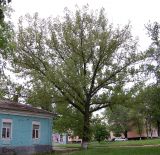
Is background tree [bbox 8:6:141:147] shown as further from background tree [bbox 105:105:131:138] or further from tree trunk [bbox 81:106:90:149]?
background tree [bbox 105:105:131:138]

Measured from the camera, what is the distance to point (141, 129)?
107 metres

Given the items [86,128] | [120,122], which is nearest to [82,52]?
[86,128]

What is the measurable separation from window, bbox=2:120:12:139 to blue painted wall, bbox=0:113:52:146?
35 centimetres

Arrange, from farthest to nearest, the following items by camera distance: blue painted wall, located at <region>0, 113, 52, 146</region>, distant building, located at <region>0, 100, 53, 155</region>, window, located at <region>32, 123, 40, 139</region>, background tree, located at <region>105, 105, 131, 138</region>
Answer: background tree, located at <region>105, 105, 131, 138</region> → window, located at <region>32, 123, 40, 139</region> → blue painted wall, located at <region>0, 113, 52, 146</region> → distant building, located at <region>0, 100, 53, 155</region>

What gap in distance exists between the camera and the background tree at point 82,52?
129 ft

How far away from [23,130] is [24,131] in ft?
0.52

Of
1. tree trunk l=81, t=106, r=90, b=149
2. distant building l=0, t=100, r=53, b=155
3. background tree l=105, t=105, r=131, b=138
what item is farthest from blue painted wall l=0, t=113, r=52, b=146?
background tree l=105, t=105, r=131, b=138

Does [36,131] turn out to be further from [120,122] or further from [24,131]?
[120,122]

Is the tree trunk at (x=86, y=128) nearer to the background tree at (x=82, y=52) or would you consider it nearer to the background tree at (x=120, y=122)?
the background tree at (x=82, y=52)

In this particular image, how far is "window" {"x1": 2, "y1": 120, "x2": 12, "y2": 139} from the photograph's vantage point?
32.6m

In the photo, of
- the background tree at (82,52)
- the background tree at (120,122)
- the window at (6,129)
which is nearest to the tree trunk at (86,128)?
the background tree at (82,52)

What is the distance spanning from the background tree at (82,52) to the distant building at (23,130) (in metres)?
3.67

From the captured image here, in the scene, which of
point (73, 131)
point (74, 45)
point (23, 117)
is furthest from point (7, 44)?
point (73, 131)

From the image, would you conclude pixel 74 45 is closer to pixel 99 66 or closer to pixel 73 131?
pixel 99 66
